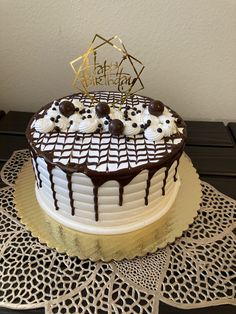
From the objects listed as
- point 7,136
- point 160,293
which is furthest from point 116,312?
point 7,136

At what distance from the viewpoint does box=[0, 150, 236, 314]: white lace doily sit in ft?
2.99

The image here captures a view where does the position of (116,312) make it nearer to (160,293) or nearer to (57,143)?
(160,293)

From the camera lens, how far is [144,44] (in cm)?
147

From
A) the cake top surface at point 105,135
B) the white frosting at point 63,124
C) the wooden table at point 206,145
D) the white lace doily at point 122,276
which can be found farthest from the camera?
the wooden table at point 206,145

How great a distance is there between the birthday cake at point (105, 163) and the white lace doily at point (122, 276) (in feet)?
0.38

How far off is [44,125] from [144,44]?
0.61 meters

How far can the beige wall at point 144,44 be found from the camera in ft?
4.60

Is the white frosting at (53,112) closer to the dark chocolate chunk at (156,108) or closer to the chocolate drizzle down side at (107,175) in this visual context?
the chocolate drizzle down side at (107,175)

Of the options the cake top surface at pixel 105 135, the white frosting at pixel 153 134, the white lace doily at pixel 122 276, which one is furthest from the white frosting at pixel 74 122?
the white lace doily at pixel 122 276

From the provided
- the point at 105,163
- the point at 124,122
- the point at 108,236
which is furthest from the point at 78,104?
the point at 108,236

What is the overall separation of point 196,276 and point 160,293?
0.38 feet

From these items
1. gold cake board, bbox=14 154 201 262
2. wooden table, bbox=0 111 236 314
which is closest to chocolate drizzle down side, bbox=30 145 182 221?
gold cake board, bbox=14 154 201 262

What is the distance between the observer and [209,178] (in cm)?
132

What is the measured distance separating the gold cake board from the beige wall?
0.55 m
